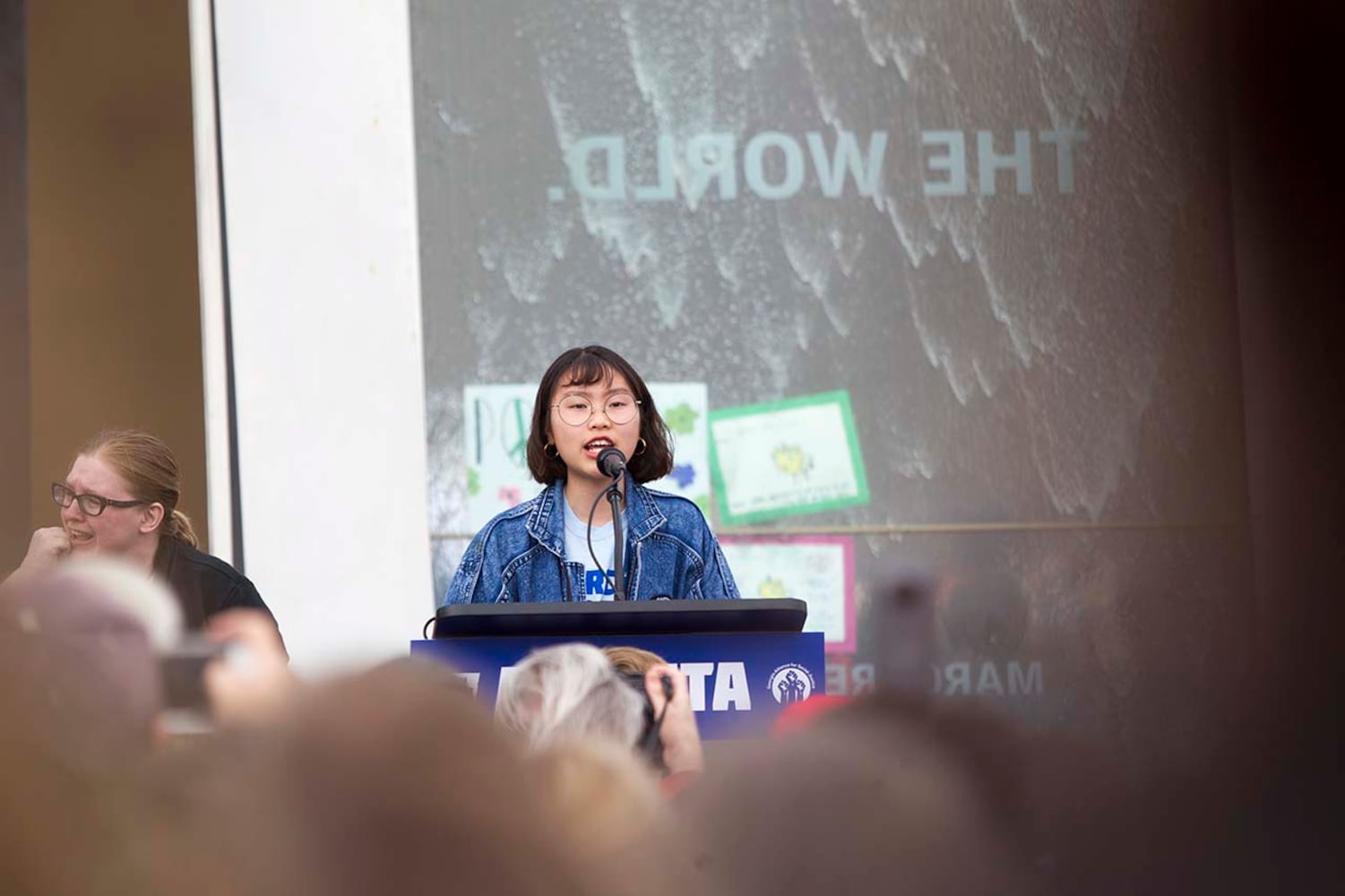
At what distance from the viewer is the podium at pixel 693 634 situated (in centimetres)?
204

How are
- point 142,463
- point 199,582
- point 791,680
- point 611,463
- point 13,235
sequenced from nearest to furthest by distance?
point 199,582 < point 791,680 < point 611,463 < point 142,463 < point 13,235

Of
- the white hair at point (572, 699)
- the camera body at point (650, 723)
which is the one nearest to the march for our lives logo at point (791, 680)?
the camera body at point (650, 723)

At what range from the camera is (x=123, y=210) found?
15.1 ft

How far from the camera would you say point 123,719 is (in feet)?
1.61

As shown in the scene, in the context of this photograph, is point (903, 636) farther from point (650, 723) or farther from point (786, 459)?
point (786, 459)

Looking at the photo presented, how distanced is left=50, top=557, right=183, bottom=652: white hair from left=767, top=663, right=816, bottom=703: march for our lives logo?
1586 mm

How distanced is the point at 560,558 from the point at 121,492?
0.98 metres

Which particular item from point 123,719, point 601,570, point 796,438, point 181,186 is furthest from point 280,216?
point 123,719

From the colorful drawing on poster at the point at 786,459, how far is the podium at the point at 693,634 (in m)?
2.61

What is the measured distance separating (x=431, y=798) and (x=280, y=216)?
4.44 meters

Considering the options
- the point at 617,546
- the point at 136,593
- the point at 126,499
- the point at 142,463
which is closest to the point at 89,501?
the point at 126,499

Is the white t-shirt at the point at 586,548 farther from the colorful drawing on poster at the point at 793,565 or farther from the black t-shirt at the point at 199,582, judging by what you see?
the colorful drawing on poster at the point at 793,565

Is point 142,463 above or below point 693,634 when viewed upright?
above

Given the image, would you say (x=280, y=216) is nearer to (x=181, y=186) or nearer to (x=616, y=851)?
(x=181, y=186)
